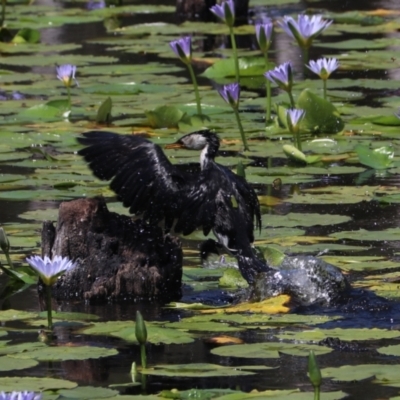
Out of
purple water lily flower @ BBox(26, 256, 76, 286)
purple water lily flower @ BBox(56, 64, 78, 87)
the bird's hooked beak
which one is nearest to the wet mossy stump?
purple water lily flower @ BBox(26, 256, 76, 286)

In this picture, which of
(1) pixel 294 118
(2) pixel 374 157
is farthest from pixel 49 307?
(2) pixel 374 157

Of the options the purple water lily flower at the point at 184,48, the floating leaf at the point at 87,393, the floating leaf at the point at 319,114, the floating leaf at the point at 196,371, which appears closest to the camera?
the floating leaf at the point at 87,393

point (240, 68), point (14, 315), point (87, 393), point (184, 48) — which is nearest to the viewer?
point (87, 393)

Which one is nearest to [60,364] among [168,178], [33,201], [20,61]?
[168,178]

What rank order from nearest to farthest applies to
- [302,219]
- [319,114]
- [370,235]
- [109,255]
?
[109,255] < [370,235] < [302,219] < [319,114]

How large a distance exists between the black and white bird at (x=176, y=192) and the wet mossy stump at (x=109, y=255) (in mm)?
261

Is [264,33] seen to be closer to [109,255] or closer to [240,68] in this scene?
[240,68]

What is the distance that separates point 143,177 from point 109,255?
19.3 inches

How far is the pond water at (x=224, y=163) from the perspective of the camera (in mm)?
4547

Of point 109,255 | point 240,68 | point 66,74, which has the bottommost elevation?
point 109,255

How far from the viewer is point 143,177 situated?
244 inches

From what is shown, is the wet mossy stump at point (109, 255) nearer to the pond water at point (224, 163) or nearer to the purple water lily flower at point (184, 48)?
the pond water at point (224, 163)

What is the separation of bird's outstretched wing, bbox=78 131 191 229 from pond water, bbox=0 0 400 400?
30 cm

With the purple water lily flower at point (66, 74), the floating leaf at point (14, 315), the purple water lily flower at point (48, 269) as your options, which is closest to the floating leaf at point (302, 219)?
the floating leaf at point (14, 315)
